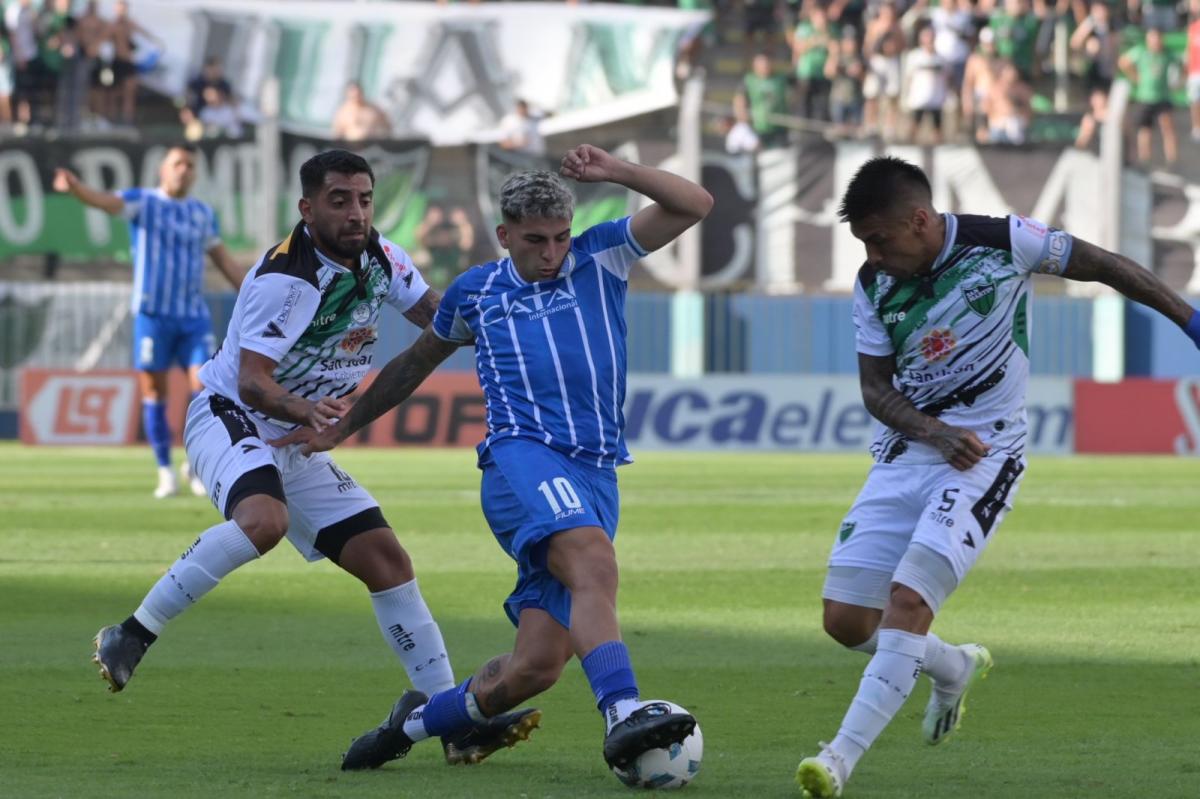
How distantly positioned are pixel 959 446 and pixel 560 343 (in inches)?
49.6

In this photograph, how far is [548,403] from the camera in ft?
20.1

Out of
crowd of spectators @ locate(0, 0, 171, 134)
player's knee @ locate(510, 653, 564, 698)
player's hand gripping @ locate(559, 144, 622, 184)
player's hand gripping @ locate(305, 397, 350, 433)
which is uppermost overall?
crowd of spectators @ locate(0, 0, 171, 134)

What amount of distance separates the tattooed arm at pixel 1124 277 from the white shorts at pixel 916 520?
621 mm

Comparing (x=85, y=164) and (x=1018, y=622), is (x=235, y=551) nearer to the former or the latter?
(x=1018, y=622)

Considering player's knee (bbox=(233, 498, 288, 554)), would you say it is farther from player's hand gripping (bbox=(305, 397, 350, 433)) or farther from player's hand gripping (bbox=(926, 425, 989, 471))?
player's hand gripping (bbox=(926, 425, 989, 471))

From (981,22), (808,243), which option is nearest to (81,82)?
(808,243)

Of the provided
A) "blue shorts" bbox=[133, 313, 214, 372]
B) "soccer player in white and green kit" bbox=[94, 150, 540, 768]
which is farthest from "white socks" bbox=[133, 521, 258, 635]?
"blue shorts" bbox=[133, 313, 214, 372]

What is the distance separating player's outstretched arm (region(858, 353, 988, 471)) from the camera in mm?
6223

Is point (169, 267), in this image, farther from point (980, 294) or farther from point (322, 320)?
point (980, 294)

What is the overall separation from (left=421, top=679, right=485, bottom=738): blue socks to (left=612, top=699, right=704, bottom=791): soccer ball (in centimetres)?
63

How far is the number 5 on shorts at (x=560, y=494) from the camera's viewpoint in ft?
19.5

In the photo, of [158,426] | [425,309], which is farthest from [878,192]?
[158,426]

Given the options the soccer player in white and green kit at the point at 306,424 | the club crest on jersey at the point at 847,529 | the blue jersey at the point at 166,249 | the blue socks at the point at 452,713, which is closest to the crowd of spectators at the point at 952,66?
the blue jersey at the point at 166,249

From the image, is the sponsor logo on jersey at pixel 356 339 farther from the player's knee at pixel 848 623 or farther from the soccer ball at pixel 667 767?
the soccer ball at pixel 667 767
